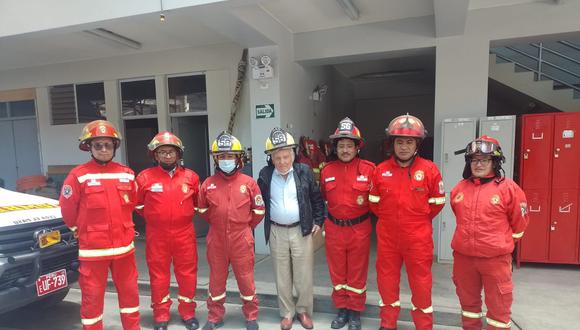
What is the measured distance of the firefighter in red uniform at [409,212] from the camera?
301 centimetres

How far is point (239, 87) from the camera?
602cm

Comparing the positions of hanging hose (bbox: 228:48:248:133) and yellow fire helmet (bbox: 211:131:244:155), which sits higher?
hanging hose (bbox: 228:48:248:133)

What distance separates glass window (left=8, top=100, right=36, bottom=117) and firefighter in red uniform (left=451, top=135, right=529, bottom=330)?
8655mm

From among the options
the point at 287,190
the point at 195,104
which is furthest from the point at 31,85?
the point at 287,190

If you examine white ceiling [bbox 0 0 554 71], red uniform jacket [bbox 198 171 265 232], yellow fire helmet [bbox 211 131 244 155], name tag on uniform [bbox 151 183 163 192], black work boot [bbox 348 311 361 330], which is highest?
white ceiling [bbox 0 0 554 71]

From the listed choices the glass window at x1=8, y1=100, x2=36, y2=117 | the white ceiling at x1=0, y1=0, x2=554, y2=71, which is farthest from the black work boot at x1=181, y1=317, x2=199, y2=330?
the glass window at x1=8, y1=100, x2=36, y2=117

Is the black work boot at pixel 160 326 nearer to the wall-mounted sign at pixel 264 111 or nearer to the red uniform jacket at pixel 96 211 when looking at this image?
the red uniform jacket at pixel 96 211

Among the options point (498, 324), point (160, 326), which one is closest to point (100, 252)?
point (160, 326)

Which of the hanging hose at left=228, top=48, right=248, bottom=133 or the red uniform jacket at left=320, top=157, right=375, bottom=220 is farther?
the hanging hose at left=228, top=48, right=248, bottom=133

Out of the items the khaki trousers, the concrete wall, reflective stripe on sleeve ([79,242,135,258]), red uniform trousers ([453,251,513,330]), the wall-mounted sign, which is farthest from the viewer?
the concrete wall

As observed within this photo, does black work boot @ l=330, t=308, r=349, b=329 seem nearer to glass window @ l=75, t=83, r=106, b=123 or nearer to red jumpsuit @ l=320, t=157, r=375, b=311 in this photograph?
red jumpsuit @ l=320, t=157, r=375, b=311

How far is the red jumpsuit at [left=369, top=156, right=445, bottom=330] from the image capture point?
9.89 feet

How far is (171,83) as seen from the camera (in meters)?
6.84

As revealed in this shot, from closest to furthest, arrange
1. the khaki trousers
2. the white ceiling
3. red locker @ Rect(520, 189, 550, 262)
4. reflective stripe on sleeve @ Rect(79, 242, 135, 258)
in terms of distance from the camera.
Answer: reflective stripe on sleeve @ Rect(79, 242, 135, 258) < the khaki trousers < the white ceiling < red locker @ Rect(520, 189, 550, 262)
